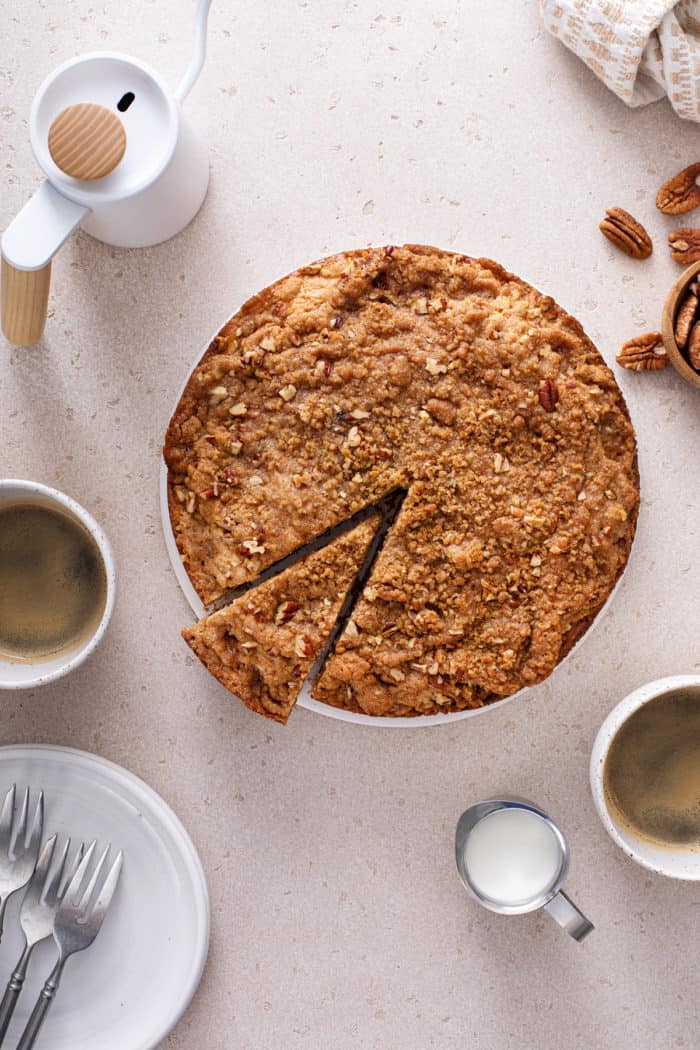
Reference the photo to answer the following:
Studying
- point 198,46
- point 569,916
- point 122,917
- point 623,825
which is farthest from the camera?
point 122,917

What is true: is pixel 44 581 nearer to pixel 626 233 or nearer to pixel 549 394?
pixel 549 394

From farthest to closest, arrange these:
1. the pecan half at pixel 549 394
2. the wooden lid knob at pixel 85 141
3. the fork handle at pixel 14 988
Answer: the fork handle at pixel 14 988 < the pecan half at pixel 549 394 < the wooden lid knob at pixel 85 141

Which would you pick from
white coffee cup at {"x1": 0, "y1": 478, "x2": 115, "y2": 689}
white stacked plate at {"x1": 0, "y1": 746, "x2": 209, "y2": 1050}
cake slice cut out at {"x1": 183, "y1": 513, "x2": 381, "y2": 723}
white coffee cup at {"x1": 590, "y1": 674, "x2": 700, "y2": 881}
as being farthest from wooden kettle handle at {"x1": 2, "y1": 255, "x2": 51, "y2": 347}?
white coffee cup at {"x1": 590, "y1": 674, "x2": 700, "y2": 881}

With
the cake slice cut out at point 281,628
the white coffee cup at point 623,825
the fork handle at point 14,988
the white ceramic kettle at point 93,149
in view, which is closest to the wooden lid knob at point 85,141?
the white ceramic kettle at point 93,149

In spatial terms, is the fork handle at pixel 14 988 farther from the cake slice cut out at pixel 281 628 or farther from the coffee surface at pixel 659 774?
the coffee surface at pixel 659 774

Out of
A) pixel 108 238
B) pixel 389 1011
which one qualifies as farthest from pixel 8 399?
pixel 389 1011

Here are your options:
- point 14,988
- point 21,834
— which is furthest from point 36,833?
point 14,988

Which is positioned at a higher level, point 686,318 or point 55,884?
point 686,318
